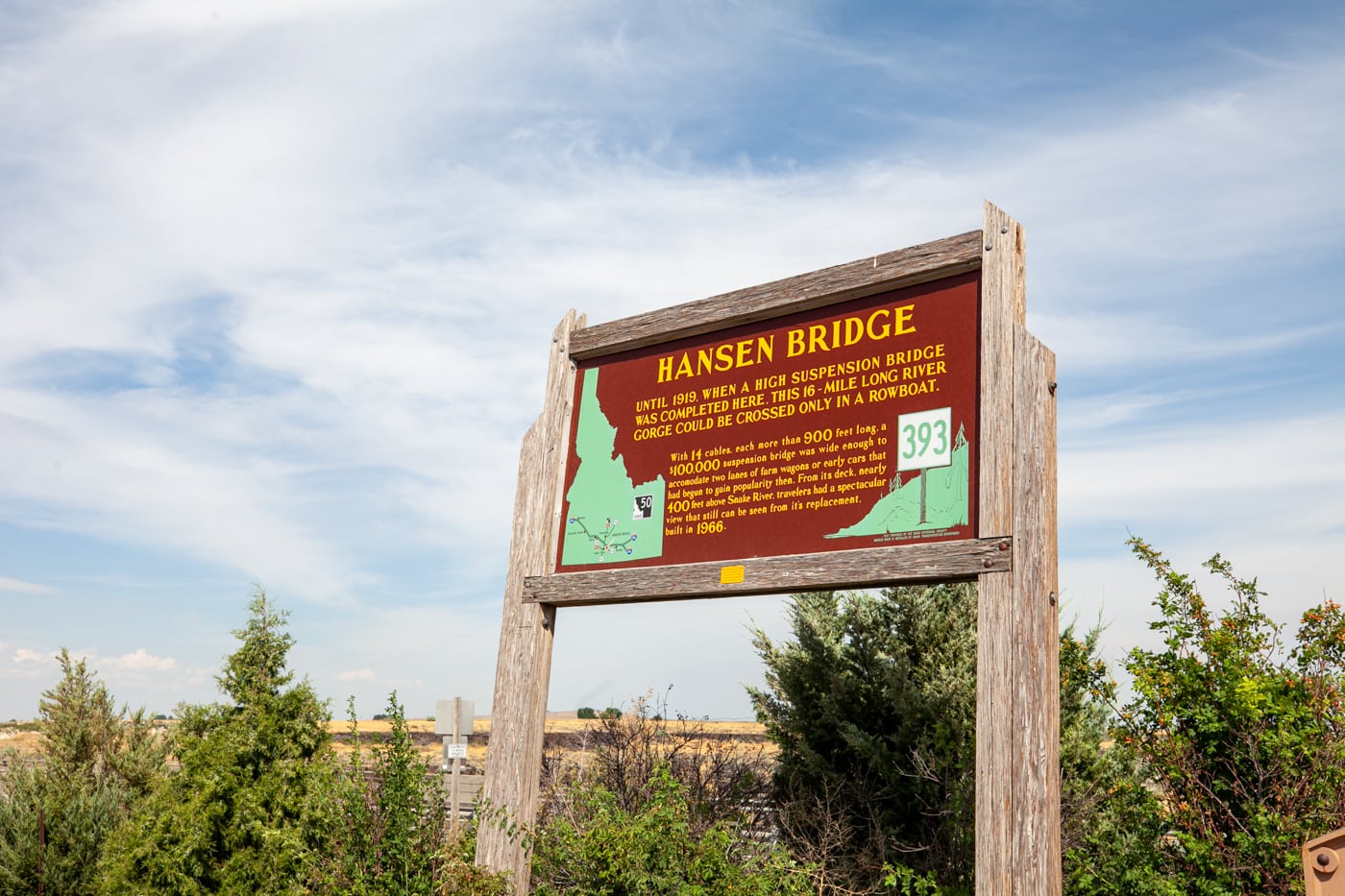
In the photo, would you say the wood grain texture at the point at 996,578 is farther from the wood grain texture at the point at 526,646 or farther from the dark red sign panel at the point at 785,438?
the wood grain texture at the point at 526,646

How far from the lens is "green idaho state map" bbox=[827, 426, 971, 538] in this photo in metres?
5.74

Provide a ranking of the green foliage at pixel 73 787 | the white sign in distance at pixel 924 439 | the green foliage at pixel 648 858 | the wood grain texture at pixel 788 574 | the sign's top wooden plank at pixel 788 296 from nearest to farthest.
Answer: the wood grain texture at pixel 788 574, the white sign in distance at pixel 924 439, the green foliage at pixel 648 858, the sign's top wooden plank at pixel 788 296, the green foliage at pixel 73 787

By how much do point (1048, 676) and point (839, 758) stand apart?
251 inches

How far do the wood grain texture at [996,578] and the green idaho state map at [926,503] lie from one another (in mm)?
114

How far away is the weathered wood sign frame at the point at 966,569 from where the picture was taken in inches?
202

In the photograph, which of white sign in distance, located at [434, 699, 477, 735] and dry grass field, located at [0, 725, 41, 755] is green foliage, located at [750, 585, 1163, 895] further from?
dry grass field, located at [0, 725, 41, 755]

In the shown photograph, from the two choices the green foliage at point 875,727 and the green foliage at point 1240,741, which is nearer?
the green foliage at point 1240,741

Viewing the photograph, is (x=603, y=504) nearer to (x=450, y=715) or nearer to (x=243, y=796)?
Answer: (x=243, y=796)

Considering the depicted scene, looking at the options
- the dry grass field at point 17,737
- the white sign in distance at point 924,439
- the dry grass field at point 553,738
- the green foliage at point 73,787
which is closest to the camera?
the white sign in distance at point 924,439

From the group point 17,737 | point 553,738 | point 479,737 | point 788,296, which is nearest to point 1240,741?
point 788,296

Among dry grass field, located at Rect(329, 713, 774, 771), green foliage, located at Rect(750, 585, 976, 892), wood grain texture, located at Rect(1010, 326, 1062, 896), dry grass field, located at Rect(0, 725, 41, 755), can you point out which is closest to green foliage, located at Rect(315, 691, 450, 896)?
dry grass field, located at Rect(329, 713, 774, 771)

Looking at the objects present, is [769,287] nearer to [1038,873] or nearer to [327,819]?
[1038,873]

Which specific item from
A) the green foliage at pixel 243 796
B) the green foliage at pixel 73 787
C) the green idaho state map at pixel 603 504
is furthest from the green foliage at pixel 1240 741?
the green foliage at pixel 73 787

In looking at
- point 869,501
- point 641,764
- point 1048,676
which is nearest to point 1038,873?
point 1048,676
